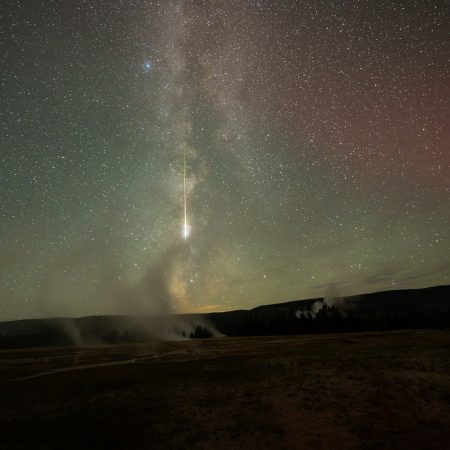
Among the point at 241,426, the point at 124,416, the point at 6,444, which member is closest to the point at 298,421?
the point at 241,426

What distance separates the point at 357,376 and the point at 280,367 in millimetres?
9123

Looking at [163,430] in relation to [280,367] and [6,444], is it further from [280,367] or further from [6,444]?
[280,367]

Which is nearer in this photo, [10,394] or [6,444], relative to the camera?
[6,444]

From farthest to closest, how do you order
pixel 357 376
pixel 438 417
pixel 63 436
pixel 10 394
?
pixel 10 394 → pixel 357 376 → pixel 63 436 → pixel 438 417

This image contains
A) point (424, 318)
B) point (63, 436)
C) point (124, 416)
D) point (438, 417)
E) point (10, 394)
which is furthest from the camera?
point (424, 318)

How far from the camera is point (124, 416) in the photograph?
70.7 feet

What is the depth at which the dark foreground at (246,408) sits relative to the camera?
52.8 feet

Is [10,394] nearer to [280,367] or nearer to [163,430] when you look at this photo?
[163,430]

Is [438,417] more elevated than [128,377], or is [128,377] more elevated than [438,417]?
[128,377]

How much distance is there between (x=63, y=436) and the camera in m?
18.5

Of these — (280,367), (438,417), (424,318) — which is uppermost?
(424,318)

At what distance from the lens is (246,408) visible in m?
21.4

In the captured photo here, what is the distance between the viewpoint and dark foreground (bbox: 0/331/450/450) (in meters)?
16.1

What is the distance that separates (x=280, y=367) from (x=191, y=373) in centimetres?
838
